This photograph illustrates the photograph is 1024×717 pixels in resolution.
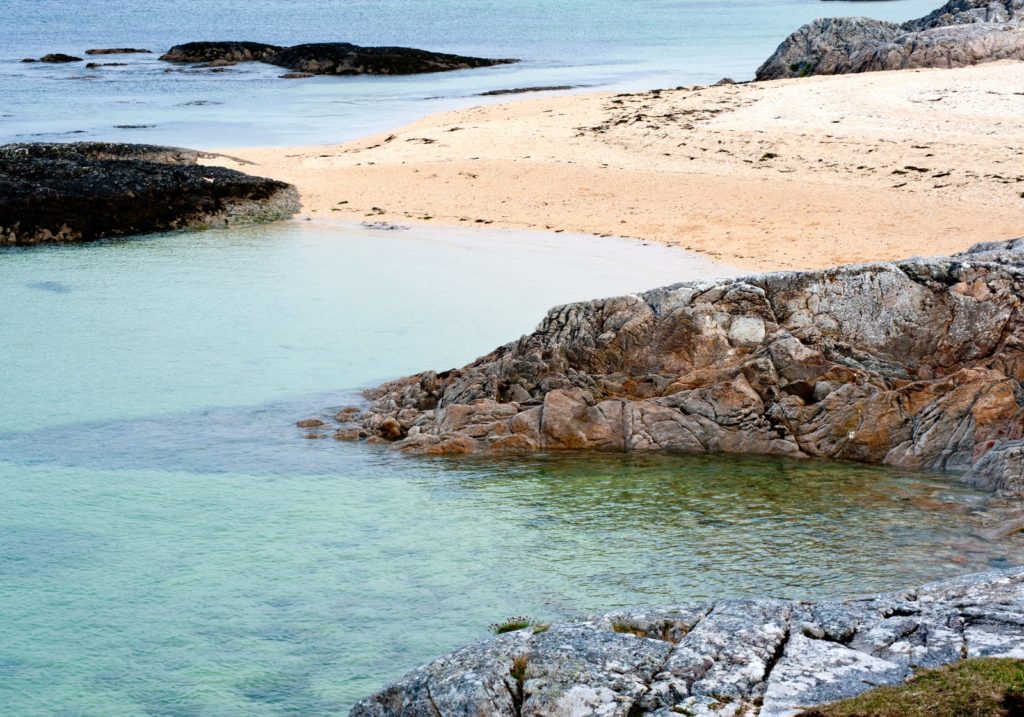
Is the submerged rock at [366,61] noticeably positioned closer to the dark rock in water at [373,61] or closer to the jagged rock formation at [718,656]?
the dark rock in water at [373,61]

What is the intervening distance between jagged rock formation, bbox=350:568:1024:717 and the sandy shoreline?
468 inches

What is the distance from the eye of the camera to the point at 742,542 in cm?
817

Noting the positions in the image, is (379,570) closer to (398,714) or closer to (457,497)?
(457,497)

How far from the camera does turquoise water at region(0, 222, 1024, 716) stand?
7.01m

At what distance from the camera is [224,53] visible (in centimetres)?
6091

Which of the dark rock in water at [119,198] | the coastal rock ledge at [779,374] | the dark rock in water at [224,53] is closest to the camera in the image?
the coastal rock ledge at [779,374]

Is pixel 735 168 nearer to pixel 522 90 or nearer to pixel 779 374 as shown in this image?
pixel 779 374

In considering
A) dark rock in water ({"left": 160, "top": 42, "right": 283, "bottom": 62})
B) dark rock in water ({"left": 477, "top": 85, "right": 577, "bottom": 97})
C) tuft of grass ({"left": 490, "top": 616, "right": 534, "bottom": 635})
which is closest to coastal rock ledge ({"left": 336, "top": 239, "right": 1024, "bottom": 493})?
tuft of grass ({"left": 490, "top": 616, "right": 534, "bottom": 635})

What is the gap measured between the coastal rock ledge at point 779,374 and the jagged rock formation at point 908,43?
2177 centimetres

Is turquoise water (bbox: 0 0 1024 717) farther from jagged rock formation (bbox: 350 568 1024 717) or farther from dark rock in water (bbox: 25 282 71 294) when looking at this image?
jagged rock formation (bbox: 350 568 1024 717)

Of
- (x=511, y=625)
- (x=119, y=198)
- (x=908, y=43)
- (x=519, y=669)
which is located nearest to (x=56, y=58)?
(x=119, y=198)

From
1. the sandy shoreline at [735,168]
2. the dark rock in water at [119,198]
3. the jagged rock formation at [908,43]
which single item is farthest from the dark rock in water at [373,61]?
the dark rock in water at [119,198]

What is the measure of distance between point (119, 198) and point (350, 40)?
2207 inches

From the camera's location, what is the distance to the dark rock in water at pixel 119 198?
68.1ft
